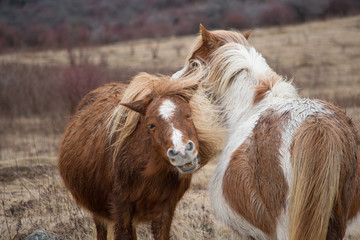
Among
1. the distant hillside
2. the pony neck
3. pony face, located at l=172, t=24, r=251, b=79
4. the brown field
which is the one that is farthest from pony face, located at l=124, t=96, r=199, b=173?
the distant hillside

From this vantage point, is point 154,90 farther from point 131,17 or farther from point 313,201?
point 131,17

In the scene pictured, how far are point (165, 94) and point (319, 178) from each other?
4.65 feet

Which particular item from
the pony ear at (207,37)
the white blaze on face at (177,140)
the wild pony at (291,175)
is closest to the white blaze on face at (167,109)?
the white blaze on face at (177,140)

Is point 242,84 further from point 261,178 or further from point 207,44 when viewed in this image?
point 261,178

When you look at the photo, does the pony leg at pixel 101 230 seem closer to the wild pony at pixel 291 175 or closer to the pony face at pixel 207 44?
the wild pony at pixel 291 175

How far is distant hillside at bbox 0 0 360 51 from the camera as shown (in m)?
32.0

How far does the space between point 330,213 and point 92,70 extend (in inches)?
473

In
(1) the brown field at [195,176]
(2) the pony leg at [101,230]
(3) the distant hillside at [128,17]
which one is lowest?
(3) the distant hillside at [128,17]

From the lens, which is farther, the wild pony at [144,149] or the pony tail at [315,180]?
the wild pony at [144,149]

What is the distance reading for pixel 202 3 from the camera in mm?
49219

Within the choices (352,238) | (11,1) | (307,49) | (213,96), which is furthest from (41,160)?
(11,1)

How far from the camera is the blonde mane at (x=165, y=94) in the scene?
3439 millimetres

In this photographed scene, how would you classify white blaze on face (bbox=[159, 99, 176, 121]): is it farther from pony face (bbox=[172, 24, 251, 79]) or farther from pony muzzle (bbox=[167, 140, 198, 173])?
pony face (bbox=[172, 24, 251, 79])

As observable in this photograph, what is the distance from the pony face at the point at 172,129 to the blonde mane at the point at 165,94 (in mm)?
106
